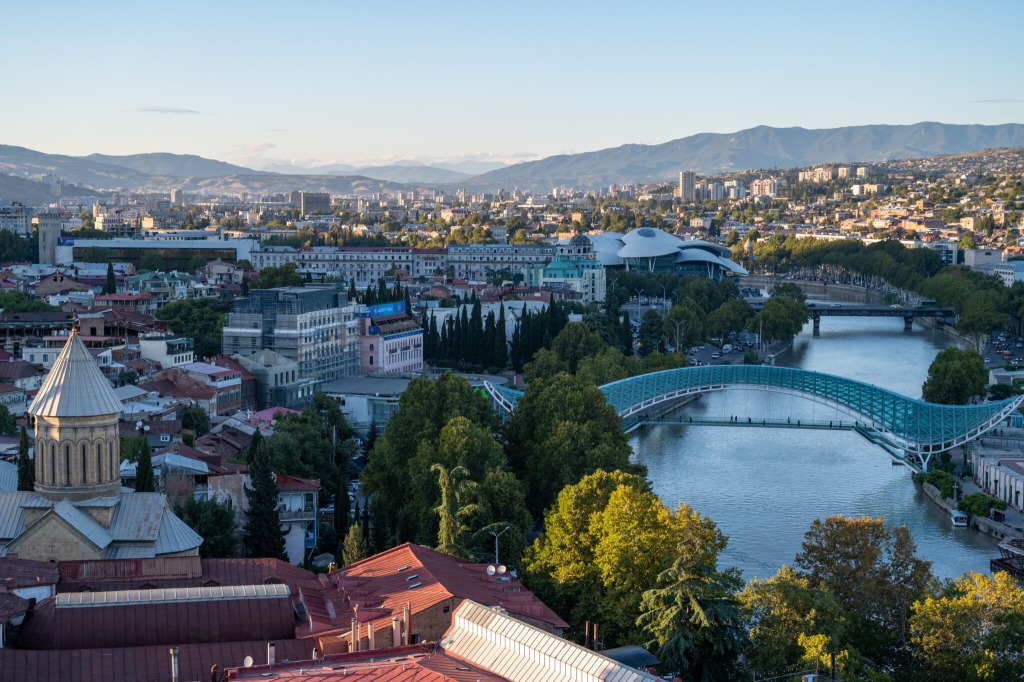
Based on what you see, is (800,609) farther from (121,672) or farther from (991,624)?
(121,672)

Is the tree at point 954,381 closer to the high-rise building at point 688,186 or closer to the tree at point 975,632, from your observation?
the tree at point 975,632

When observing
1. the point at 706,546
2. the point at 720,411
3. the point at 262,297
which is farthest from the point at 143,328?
the point at 706,546

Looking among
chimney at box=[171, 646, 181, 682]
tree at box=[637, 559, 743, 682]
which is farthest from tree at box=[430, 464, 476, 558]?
chimney at box=[171, 646, 181, 682]

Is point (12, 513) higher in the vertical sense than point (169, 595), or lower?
higher

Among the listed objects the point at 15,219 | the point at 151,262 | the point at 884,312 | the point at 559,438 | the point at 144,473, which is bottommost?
the point at 884,312

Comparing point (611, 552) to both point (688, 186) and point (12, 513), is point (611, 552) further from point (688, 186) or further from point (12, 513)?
point (688, 186)

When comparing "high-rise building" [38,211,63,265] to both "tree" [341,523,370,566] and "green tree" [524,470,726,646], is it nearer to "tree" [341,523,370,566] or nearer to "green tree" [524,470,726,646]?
"tree" [341,523,370,566]

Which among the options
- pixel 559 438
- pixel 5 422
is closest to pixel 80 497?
pixel 559 438

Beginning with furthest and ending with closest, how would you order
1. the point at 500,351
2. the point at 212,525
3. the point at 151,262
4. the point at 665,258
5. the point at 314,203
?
the point at 314,203 < the point at 665,258 < the point at 151,262 < the point at 500,351 < the point at 212,525
